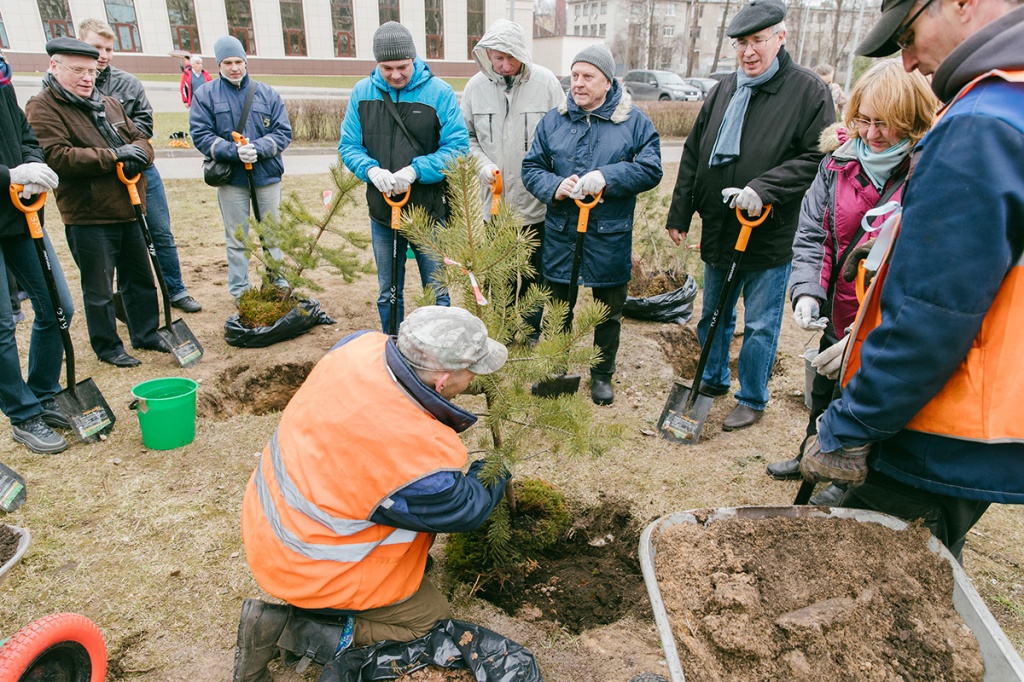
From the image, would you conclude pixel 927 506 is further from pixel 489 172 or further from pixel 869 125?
pixel 489 172

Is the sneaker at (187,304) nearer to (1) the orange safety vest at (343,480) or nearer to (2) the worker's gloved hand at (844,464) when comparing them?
(1) the orange safety vest at (343,480)

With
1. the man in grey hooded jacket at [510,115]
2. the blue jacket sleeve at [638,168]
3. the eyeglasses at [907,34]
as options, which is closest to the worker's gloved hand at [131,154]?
the man in grey hooded jacket at [510,115]

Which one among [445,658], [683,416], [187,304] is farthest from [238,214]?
[445,658]

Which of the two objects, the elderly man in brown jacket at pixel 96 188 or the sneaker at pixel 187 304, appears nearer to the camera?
the elderly man in brown jacket at pixel 96 188

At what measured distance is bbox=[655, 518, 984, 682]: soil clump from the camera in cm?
140

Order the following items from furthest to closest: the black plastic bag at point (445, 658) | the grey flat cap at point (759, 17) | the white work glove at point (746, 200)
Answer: the white work glove at point (746, 200) → the grey flat cap at point (759, 17) → the black plastic bag at point (445, 658)

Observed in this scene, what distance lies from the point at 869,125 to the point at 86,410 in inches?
152

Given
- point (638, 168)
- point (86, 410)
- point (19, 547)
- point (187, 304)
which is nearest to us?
point (19, 547)

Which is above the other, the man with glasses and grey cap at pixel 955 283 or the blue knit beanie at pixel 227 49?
the blue knit beanie at pixel 227 49

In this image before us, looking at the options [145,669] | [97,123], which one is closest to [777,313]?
[145,669]

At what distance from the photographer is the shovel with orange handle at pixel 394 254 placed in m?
3.80

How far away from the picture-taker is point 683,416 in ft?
11.4

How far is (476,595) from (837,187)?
2.23m

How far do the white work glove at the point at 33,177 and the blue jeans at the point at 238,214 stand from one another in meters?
1.78
